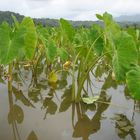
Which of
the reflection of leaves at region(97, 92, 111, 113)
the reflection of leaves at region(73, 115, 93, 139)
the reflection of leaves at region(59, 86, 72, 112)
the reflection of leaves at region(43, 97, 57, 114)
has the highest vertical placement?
the reflection of leaves at region(43, 97, 57, 114)

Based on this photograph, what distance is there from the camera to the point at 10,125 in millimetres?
3787

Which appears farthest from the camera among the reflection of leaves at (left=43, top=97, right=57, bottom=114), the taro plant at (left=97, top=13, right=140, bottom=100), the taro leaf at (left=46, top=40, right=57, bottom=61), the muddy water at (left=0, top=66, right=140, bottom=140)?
the taro leaf at (left=46, top=40, right=57, bottom=61)

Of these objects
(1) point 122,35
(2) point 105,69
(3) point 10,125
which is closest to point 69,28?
(1) point 122,35

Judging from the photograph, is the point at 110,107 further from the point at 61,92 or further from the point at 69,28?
the point at 69,28

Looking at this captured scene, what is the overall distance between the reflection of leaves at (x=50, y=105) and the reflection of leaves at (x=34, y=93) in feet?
0.49

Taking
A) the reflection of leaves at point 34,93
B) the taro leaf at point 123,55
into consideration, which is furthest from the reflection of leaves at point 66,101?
the taro leaf at point 123,55

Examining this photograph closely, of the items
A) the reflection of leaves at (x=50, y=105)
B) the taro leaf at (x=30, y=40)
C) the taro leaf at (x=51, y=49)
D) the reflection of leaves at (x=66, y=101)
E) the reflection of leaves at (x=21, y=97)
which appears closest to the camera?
the reflection of leaves at (x=50, y=105)

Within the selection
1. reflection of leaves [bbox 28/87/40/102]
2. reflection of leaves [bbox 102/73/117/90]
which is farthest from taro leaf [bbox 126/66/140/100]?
reflection of leaves [bbox 102/73/117/90]

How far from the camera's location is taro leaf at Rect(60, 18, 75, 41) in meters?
5.33

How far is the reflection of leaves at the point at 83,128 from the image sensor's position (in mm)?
3580

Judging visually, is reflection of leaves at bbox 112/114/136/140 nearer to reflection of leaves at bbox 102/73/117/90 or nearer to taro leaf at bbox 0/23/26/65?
taro leaf at bbox 0/23/26/65

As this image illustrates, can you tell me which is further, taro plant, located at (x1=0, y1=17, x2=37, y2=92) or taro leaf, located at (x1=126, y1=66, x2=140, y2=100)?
taro plant, located at (x1=0, y1=17, x2=37, y2=92)

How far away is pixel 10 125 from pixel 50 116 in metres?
0.54

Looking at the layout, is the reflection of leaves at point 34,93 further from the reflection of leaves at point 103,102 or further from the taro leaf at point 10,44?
the reflection of leaves at point 103,102
